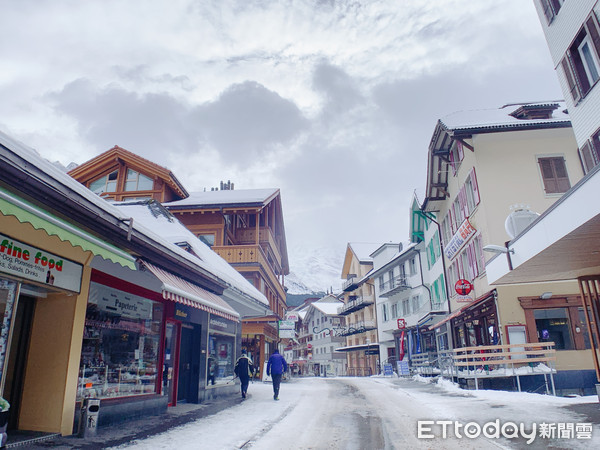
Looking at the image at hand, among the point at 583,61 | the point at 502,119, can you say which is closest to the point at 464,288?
the point at 502,119

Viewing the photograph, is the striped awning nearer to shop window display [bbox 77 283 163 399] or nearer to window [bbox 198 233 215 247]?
shop window display [bbox 77 283 163 399]

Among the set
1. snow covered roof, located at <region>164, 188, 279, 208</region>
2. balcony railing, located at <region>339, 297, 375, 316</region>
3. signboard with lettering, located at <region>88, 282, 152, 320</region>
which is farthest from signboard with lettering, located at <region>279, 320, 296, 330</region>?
balcony railing, located at <region>339, 297, 375, 316</region>

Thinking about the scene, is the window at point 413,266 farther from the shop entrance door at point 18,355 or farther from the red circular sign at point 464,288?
the shop entrance door at point 18,355

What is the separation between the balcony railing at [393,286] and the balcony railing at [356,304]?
420 centimetres

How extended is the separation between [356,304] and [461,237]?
30.3m

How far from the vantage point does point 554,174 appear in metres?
19.0

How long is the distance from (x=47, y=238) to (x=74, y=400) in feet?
9.23

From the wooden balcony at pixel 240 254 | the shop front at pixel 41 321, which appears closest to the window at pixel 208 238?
the wooden balcony at pixel 240 254

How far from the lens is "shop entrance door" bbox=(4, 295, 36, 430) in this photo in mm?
7070

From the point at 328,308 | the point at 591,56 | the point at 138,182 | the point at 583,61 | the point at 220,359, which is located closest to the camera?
the point at 591,56

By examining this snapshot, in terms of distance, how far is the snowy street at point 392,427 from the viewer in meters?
6.50

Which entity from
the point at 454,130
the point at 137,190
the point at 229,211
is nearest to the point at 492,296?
the point at 454,130

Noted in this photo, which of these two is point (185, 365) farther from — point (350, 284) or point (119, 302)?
point (350, 284)

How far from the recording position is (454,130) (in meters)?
19.6
